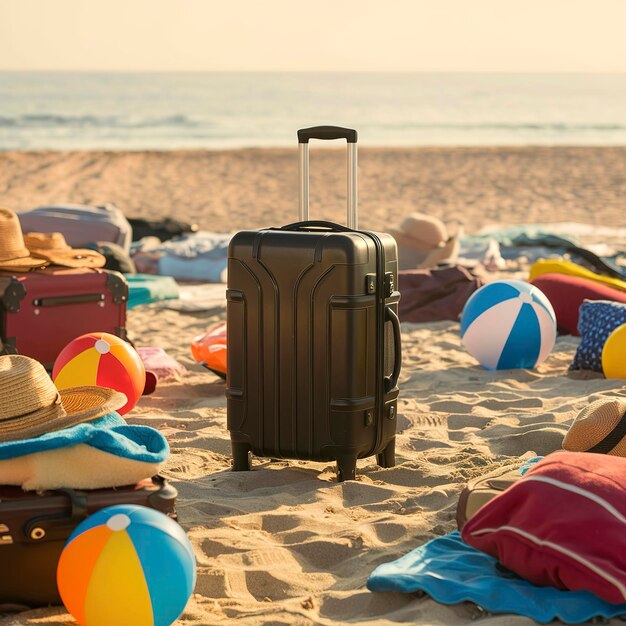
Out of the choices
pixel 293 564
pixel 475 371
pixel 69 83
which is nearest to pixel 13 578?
pixel 293 564

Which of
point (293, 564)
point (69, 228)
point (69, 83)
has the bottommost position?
point (293, 564)

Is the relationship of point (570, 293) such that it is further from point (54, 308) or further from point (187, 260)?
point (187, 260)

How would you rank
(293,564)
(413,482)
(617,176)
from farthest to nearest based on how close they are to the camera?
(617,176)
(413,482)
(293,564)

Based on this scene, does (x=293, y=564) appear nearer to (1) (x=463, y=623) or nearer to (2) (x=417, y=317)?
(1) (x=463, y=623)

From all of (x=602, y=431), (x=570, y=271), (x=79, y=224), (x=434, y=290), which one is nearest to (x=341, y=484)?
(x=602, y=431)

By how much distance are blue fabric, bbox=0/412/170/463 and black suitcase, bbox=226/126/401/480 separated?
3.53 ft

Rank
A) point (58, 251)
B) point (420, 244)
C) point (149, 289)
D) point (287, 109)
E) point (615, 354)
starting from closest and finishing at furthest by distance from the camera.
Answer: point (615, 354), point (58, 251), point (149, 289), point (420, 244), point (287, 109)

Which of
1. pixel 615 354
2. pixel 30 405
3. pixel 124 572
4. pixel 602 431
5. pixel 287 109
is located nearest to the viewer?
pixel 124 572

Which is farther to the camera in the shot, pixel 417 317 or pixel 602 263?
pixel 602 263

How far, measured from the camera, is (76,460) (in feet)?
11.3

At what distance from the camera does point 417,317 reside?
8.91 m

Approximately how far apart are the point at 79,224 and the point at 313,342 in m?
6.89

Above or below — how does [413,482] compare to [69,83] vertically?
below

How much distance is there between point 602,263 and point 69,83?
50.2 metres
